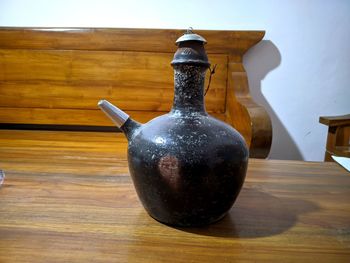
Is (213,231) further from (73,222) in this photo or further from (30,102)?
(30,102)

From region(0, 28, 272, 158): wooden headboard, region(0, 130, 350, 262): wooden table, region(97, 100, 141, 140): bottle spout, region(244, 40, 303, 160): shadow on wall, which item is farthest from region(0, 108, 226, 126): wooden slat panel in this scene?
region(97, 100, 141, 140): bottle spout

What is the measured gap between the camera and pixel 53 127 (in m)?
1.30

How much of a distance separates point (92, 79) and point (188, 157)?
0.99 m

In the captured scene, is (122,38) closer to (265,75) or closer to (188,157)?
(265,75)

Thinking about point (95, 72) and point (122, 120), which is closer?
point (122, 120)

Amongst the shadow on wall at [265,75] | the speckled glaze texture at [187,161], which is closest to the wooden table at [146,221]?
the speckled glaze texture at [187,161]

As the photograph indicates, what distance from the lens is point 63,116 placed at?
1212mm

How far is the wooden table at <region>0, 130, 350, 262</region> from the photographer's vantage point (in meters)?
0.30

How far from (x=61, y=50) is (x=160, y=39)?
17.2 inches

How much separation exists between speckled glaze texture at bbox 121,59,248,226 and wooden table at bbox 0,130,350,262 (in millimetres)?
32

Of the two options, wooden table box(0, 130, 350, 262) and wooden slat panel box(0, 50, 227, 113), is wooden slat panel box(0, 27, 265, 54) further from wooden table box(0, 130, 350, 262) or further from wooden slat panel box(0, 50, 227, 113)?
wooden table box(0, 130, 350, 262)

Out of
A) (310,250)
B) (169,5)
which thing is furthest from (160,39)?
(310,250)

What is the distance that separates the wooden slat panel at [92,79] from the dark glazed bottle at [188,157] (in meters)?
0.84

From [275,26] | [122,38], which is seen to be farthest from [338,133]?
[122,38]
